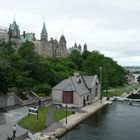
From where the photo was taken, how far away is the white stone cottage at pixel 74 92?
5969 centimetres

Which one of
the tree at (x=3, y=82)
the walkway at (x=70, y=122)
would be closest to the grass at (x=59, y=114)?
the walkway at (x=70, y=122)

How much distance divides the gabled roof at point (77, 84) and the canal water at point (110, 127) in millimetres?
5867

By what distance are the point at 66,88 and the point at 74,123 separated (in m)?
16.2

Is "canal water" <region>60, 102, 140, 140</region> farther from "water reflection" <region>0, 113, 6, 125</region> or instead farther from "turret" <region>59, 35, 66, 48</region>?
"turret" <region>59, 35, 66, 48</region>

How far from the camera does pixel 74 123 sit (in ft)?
149

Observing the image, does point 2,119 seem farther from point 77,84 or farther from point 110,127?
point 77,84

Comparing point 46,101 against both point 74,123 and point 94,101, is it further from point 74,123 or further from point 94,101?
point 74,123

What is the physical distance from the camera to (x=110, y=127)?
45.8 metres

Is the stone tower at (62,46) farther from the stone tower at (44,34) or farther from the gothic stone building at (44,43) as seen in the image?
the stone tower at (44,34)

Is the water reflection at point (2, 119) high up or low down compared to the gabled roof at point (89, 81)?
down

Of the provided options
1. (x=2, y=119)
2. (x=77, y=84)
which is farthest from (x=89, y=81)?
(x=2, y=119)

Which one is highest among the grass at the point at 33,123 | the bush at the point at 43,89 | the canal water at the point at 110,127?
the bush at the point at 43,89

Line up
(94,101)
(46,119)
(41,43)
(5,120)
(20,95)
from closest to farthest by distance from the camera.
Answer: (5,120) → (46,119) → (20,95) → (94,101) → (41,43)

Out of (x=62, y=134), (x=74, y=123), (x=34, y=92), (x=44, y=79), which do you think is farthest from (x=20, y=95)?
(x=62, y=134)
